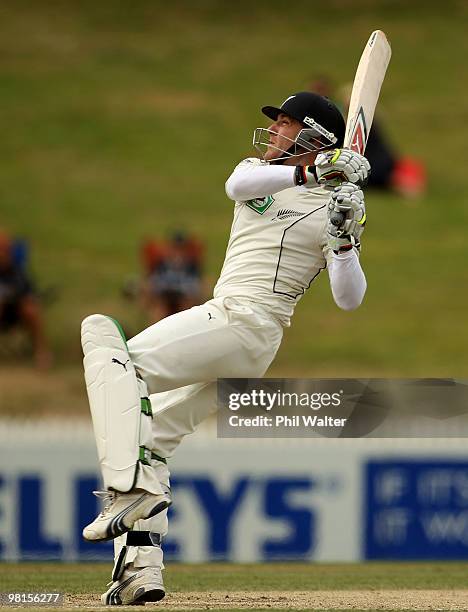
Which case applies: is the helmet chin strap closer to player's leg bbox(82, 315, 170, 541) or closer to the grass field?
player's leg bbox(82, 315, 170, 541)

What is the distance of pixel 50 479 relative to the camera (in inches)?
346

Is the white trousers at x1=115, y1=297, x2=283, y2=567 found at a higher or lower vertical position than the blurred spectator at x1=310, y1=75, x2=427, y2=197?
lower

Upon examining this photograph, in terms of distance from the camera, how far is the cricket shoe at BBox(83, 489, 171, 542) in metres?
4.22

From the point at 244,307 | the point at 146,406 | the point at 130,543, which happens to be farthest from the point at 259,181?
the point at 130,543

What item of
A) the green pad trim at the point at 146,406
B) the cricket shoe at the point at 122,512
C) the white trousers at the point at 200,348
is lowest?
the cricket shoe at the point at 122,512

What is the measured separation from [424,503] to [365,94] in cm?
455

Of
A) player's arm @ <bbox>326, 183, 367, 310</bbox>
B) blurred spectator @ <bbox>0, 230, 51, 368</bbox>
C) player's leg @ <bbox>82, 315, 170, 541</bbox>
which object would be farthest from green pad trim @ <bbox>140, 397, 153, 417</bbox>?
blurred spectator @ <bbox>0, 230, 51, 368</bbox>

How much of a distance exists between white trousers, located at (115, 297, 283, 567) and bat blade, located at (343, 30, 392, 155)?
→ 659 millimetres

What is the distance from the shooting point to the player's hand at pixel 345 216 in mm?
4336

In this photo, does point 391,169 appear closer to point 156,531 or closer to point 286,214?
point 286,214

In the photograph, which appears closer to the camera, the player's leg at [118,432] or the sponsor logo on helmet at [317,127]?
the player's leg at [118,432]

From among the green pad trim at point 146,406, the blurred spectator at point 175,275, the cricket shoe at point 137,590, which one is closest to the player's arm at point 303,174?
the green pad trim at point 146,406

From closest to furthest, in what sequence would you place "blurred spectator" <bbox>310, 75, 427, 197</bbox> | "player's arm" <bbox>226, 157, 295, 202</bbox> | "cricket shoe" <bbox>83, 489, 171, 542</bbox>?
"cricket shoe" <bbox>83, 489, 171, 542</bbox>
"player's arm" <bbox>226, 157, 295, 202</bbox>
"blurred spectator" <bbox>310, 75, 427, 197</bbox>

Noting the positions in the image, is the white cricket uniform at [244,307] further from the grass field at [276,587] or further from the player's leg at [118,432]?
the grass field at [276,587]
